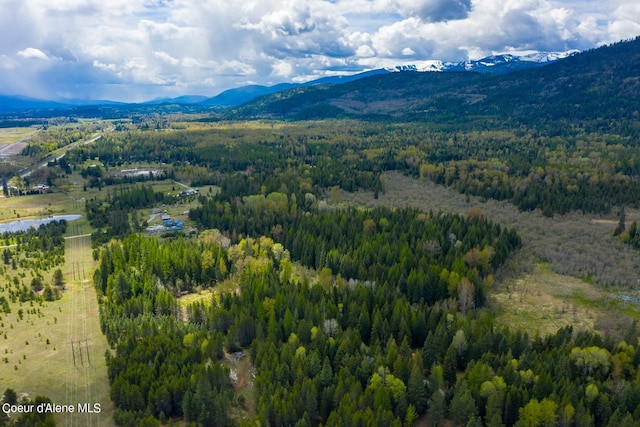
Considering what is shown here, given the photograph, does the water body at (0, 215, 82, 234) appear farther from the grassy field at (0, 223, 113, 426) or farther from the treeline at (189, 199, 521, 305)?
the grassy field at (0, 223, 113, 426)

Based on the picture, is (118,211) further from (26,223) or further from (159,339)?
(159,339)

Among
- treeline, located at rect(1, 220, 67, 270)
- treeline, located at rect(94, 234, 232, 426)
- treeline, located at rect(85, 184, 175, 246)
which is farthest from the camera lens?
treeline, located at rect(85, 184, 175, 246)

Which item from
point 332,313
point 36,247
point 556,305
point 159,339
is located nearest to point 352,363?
point 332,313

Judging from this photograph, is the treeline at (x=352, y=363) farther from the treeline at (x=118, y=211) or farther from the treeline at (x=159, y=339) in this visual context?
the treeline at (x=118, y=211)

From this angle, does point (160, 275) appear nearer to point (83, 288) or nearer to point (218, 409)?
point (83, 288)

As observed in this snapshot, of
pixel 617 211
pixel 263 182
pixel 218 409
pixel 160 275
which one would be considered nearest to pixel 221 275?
pixel 160 275

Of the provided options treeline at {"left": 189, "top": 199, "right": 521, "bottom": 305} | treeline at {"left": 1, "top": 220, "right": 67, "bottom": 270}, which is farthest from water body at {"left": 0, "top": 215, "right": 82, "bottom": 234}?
treeline at {"left": 189, "top": 199, "right": 521, "bottom": 305}
